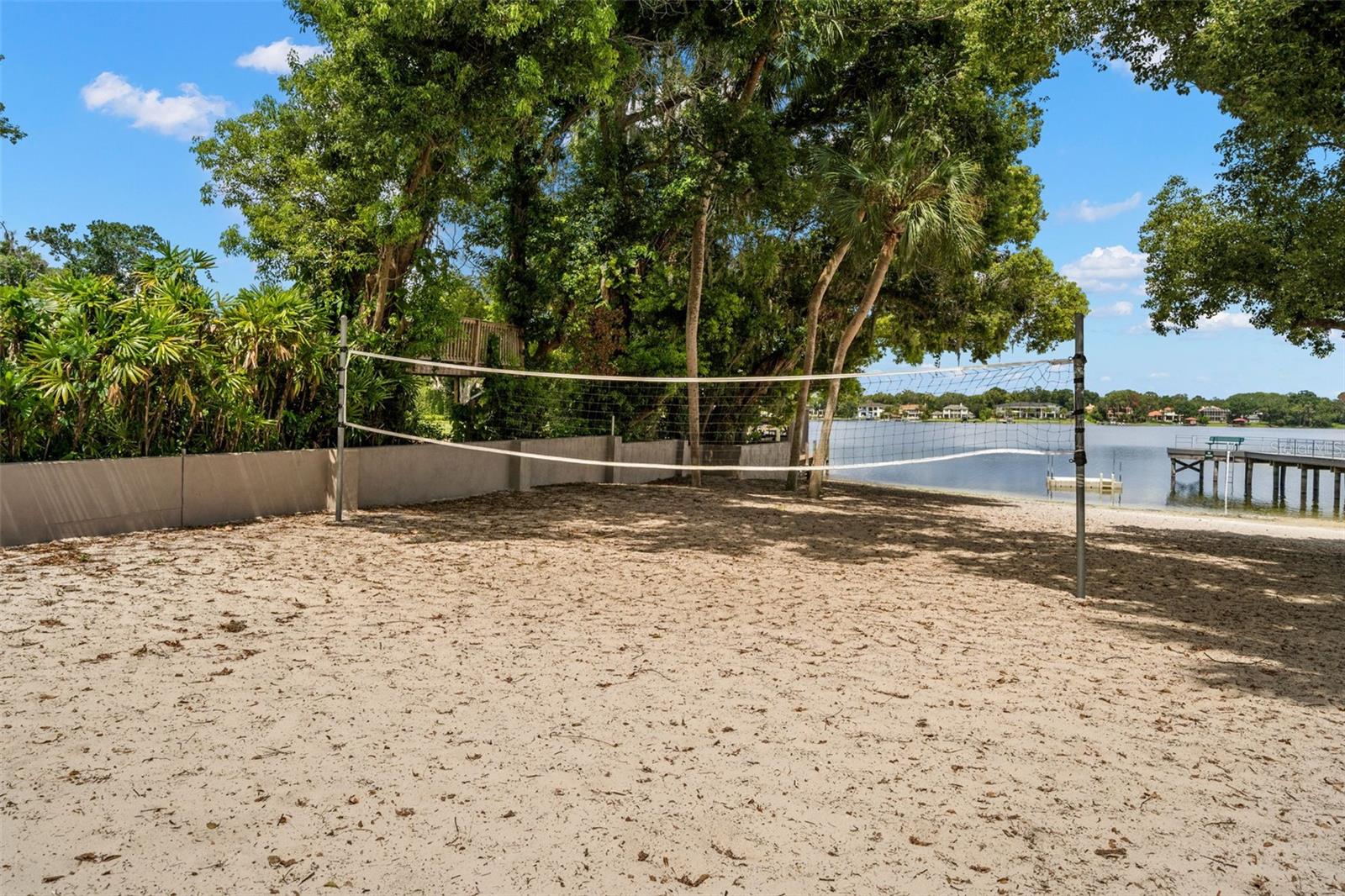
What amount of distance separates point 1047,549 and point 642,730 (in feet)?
23.5

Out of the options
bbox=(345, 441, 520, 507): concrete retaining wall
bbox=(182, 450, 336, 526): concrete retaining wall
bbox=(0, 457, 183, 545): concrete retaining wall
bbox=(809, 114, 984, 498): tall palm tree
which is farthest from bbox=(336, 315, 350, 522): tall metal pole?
bbox=(809, 114, 984, 498): tall palm tree

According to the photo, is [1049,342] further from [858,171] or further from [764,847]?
[764,847]

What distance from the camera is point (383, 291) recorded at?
11.3 m

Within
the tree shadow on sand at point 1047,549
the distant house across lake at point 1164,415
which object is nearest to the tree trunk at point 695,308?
the tree shadow on sand at point 1047,549

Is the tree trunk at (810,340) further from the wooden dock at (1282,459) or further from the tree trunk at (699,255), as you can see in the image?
→ the wooden dock at (1282,459)

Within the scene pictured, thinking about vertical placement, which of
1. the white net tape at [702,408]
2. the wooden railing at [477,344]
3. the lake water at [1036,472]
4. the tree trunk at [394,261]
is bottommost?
the lake water at [1036,472]

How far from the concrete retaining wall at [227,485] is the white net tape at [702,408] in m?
0.34

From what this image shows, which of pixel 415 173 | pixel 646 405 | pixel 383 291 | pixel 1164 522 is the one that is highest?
pixel 415 173

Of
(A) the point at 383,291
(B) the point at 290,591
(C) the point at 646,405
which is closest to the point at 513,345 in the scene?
(C) the point at 646,405

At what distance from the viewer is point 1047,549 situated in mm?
9422

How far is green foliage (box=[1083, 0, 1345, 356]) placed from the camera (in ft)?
24.4

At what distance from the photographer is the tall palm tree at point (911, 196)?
12062 mm

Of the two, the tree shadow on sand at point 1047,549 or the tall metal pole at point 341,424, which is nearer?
the tree shadow on sand at point 1047,549

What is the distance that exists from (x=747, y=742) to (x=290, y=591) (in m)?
3.67
